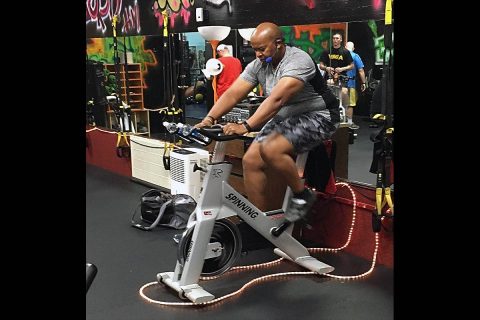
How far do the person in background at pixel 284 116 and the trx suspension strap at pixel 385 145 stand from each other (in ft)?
1.02

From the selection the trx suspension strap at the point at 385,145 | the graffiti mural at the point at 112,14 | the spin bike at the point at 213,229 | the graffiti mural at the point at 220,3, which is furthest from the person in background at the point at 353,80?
the graffiti mural at the point at 112,14

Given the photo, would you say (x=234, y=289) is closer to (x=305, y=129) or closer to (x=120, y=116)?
(x=305, y=129)

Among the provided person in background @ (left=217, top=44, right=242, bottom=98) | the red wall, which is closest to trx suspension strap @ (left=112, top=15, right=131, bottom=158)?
the red wall

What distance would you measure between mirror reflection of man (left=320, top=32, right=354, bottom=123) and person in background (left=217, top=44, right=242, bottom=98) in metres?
1.23

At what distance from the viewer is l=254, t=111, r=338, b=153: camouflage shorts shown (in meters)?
3.38

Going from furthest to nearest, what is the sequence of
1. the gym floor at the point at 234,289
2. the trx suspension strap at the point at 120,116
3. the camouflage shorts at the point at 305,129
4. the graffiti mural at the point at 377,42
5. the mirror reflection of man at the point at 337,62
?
the trx suspension strap at the point at 120,116 < the mirror reflection of man at the point at 337,62 < the graffiti mural at the point at 377,42 < the camouflage shorts at the point at 305,129 < the gym floor at the point at 234,289

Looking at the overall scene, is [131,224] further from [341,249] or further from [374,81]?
[374,81]

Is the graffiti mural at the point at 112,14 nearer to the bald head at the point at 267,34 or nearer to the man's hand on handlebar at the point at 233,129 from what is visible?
the bald head at the point at 267,34

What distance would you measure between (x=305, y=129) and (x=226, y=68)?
6.11 feet

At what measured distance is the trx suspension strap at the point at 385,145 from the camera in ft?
10.8
